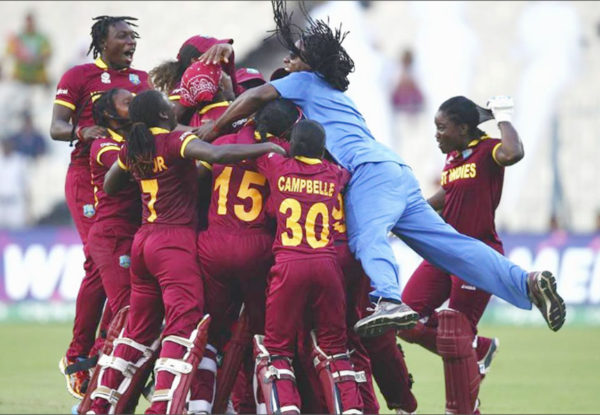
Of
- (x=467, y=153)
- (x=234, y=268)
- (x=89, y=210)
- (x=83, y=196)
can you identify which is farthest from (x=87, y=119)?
(x=467, y=153)

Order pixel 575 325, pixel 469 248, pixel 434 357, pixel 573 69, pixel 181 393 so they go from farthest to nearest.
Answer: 1. pixel 573 69
2. pixel 575 325
3. pixel 434 357
4. pixel 469 248
5. pixel 181 393

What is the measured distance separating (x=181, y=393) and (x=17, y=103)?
40.4ft

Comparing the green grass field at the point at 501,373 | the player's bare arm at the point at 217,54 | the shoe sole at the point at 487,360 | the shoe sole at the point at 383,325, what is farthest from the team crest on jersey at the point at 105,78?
the shoe sole at the point at 487,360

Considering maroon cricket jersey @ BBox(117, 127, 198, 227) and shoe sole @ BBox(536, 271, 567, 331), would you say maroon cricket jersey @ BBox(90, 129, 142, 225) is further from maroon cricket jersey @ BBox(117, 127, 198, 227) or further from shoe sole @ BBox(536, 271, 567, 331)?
shoe sole @ BBox(536, 271, 567, 331)

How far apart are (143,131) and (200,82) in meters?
0.69

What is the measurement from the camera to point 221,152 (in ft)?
21.6

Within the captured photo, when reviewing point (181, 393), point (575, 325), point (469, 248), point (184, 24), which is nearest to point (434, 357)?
point (575, 325)

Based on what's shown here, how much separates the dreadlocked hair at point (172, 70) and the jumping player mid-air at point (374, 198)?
2.56ft

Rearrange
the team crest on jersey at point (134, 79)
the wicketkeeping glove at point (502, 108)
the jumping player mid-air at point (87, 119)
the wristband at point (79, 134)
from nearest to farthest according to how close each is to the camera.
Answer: the wicketkeeping glove at point (502, 108) → the wristband at point (79, 134) → the jumping player mid-air at point (87, 119) → the team crest on jersey at point (134, 79)

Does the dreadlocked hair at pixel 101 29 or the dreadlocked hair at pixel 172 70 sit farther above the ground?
the dreadlocked hair at pixel 101 29

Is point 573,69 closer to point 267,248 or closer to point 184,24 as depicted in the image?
point 184,24

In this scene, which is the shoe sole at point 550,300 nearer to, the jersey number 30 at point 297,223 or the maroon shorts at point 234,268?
the jersey number 30 at point 297,223

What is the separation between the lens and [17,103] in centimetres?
1794

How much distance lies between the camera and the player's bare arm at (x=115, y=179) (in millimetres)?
7023
